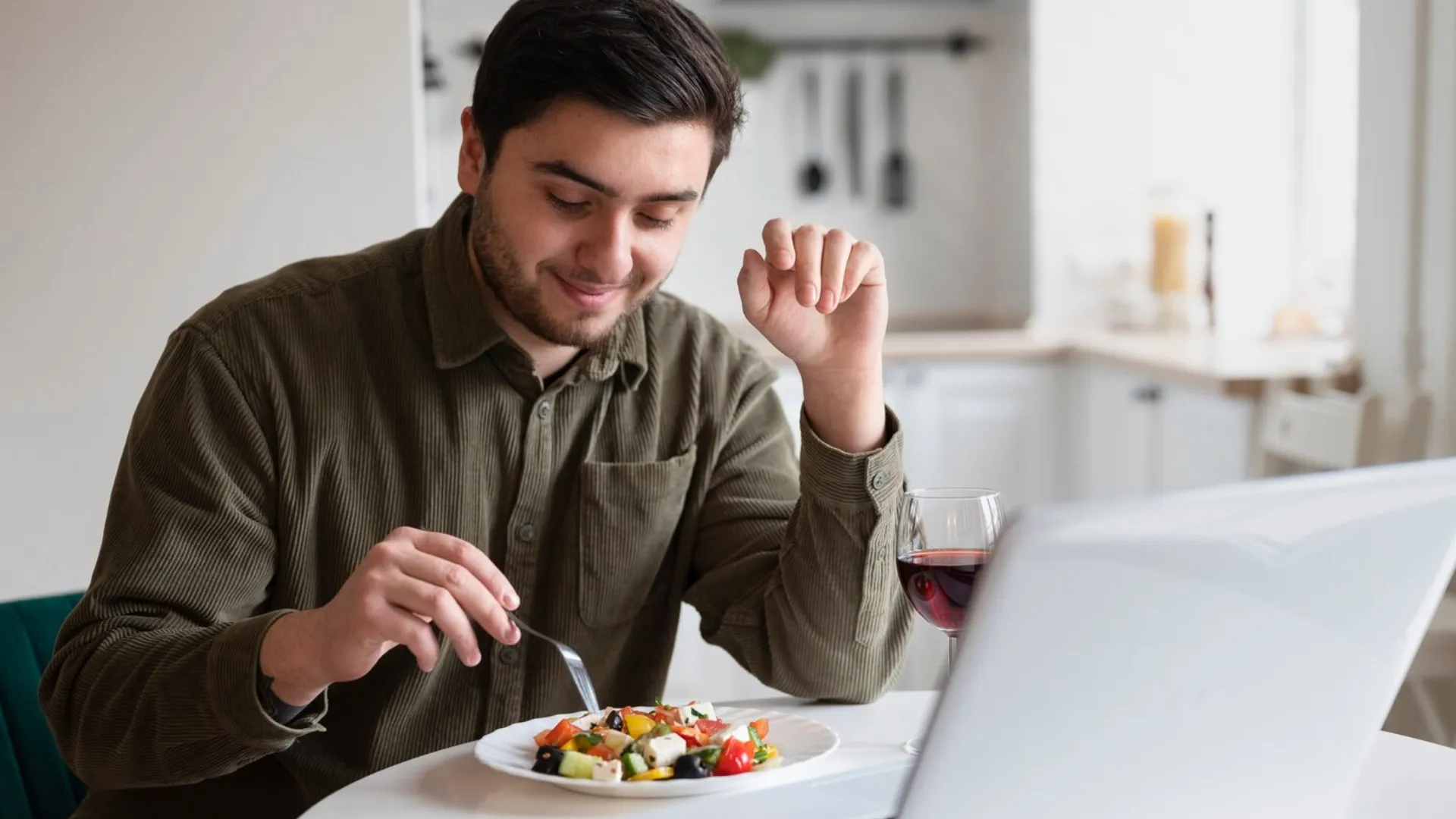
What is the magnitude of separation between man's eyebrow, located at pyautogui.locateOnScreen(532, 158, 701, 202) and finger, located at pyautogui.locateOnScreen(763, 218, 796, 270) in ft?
0.39

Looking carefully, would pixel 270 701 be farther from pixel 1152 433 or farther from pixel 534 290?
pixel 1152 433

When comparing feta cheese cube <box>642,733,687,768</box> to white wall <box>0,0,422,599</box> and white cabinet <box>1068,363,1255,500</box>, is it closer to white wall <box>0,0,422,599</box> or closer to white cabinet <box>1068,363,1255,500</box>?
white wall <box>0,0,422,599</box>

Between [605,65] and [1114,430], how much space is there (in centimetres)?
227

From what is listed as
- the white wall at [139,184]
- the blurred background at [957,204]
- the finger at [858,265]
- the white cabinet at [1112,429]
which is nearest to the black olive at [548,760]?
the finger at [858,265]

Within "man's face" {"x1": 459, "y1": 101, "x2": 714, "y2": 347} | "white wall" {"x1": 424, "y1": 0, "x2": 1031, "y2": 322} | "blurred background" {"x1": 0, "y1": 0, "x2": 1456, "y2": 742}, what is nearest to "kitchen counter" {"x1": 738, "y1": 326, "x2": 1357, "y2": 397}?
"blurred background" {"x1": 0, "y1": 0, "x2": 1456, "y2": 742}

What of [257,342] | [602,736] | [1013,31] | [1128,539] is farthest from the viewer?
[1013,31]

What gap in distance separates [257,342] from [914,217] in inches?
142

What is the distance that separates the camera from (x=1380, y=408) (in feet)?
7.60

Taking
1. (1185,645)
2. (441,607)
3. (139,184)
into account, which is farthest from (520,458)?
(139,184)

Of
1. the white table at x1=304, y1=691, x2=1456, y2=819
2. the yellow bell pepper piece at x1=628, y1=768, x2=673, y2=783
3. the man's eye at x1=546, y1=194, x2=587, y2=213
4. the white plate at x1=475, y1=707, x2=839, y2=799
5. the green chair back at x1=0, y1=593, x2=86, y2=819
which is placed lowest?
the green chair back at x1=0, y1=593, x2=86, y2=819

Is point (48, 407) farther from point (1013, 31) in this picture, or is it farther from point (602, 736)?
point (1013, 31)

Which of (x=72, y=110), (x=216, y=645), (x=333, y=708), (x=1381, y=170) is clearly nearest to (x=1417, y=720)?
(x=1381, y=170)

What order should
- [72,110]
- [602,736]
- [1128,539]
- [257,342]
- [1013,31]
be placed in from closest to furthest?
[1128,539] → [602,736] → [257,342] → [72,110] → [1013,31]

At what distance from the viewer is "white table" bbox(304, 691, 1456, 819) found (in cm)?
93
